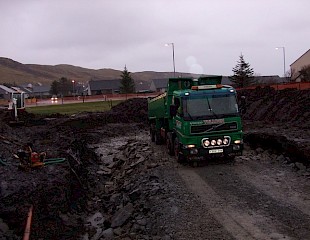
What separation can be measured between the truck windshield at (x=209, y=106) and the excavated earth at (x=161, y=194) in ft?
6.49

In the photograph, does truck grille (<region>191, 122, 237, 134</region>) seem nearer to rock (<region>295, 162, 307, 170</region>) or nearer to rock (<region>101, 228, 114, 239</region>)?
rock (<region>295, 162, 307, 170</region>)

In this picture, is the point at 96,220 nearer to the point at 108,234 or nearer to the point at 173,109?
the point at 108,234

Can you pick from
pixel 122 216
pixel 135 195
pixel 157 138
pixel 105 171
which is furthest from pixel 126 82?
pixel 122 216

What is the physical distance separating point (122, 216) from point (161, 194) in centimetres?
150

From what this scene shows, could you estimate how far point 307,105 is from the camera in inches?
1000

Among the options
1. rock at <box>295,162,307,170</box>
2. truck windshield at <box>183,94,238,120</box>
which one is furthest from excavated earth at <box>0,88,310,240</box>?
truck windshield at <box>183,94,238,120</box>

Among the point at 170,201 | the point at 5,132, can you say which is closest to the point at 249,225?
the point at 170,201

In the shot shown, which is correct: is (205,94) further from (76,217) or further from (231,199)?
(76,217)

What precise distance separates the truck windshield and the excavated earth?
1979 millimetres

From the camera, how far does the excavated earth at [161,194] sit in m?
9.34

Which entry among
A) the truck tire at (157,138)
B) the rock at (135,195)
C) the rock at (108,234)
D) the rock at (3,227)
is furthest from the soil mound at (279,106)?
the rock at (3,227)

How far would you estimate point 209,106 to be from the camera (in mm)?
14609

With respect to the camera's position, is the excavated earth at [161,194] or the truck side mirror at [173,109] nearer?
the excavated earth at [161,194]

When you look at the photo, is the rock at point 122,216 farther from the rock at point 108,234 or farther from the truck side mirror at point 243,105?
the truck side mirror at point 243,105
